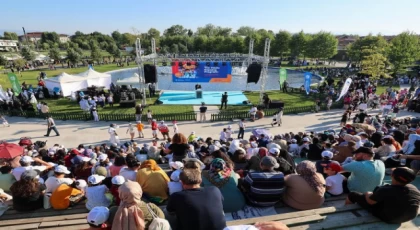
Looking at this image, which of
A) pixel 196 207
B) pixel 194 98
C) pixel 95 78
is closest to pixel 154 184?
pixel 196 207

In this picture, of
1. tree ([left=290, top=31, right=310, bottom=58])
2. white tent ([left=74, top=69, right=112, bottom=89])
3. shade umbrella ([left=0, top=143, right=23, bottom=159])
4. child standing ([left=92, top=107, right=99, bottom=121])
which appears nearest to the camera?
shade umbrella ([left=0, top=143, right=23, bottom=159])

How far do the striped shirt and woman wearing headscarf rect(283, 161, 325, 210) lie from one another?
25 centimetres

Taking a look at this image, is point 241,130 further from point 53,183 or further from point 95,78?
point 95,78

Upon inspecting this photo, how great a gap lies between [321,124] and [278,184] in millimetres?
14549

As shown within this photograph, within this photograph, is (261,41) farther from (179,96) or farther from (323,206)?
(323,206)

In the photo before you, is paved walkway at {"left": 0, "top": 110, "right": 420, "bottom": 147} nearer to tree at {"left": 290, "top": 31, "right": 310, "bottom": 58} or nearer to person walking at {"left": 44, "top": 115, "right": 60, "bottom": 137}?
person walking at {"left": 44, "top": 115, "right": 60, "bottom": 137}

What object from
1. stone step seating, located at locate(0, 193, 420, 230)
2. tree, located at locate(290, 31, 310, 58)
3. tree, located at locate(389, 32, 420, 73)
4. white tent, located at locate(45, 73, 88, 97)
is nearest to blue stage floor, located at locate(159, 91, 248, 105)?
white tent, located at locate(45, 73, 88, 97)

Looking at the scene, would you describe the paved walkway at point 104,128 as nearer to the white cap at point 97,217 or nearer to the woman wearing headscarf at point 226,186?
the woman wearing headscarf at point 226,186

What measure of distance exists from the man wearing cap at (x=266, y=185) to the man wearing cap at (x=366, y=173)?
5.02 feet

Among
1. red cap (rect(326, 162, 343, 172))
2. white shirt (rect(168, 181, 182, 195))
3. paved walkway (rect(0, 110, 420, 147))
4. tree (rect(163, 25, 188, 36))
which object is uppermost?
tree (rect(163, 25, 188, 36))

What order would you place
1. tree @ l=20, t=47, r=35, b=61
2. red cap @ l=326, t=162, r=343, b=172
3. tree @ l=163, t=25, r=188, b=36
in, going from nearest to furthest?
red cap @ l=326, t=162, r=343, b=172 → tree @ l=20, t=47, r=35, b=61 → tree @ l=163, t=25, r=188, b=36

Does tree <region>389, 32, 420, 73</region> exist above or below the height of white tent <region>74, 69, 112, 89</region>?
above

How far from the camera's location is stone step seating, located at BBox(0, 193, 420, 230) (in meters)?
4.05

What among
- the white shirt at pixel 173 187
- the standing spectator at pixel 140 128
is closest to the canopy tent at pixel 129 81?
the standing spectator at pixel 140 128
